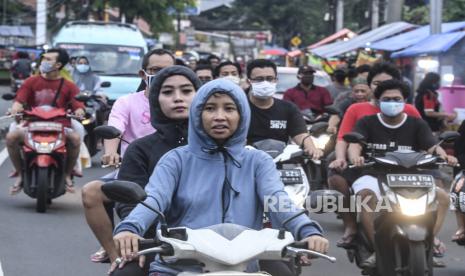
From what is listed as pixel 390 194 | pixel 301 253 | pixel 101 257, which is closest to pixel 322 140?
pixel 390 194

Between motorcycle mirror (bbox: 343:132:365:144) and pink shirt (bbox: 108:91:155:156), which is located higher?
pink shirt (bbox: 108:91:155:156)

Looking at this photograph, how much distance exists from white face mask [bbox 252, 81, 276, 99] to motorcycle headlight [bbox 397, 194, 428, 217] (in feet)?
8.48

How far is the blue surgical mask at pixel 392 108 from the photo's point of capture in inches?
338

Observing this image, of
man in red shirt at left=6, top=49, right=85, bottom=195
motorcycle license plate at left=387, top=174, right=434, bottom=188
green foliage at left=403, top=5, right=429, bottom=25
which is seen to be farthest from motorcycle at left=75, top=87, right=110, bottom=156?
green foliage at left=403, top=5, right=429, bottom=25

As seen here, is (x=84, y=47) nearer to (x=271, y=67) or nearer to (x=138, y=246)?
(x=271, y=67)

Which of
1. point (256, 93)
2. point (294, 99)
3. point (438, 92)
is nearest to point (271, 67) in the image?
point (256, 93)

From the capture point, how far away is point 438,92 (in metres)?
18.4

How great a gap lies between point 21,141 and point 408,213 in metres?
5.58

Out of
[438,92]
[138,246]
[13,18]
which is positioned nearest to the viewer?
[138,246]

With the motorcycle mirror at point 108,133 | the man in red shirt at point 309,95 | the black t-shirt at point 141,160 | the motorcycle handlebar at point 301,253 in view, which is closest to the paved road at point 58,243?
the motorcycle mirror at point 108,133

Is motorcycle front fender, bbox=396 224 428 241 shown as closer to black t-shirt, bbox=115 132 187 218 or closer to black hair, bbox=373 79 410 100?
black hair, bbox=373 79 410 100

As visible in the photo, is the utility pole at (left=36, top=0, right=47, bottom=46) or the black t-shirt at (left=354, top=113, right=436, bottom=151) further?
the utility pole at (left=36, top=0, right=47, bottom=46)

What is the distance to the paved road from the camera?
888 cm

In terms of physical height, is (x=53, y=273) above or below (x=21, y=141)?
below
